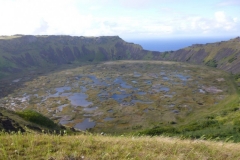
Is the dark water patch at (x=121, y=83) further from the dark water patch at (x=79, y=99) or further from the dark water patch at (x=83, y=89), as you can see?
the dark water patch at (x=79, y=99)

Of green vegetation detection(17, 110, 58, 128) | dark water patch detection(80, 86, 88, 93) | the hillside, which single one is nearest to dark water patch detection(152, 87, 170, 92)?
the hillside

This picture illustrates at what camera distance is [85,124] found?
201ft

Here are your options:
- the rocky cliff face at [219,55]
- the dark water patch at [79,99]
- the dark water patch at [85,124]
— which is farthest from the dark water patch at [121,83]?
the rocky cliff face at [219,55]

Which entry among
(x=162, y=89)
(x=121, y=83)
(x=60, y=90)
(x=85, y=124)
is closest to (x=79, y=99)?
(x=60, y=90)

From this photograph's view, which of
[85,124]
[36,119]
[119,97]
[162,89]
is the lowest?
[85,124]

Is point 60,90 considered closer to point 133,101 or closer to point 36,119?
point 133,101

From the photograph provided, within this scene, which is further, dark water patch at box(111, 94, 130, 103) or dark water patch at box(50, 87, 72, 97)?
dark water patch at box(50, 87, 72, 97)

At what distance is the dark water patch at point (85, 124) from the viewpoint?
58.8 metres

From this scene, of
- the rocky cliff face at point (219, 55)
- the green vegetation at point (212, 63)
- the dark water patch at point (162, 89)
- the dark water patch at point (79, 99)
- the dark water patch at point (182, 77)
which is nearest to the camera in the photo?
the dark water patch at point (79, 99)

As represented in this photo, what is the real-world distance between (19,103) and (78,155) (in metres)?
81.3

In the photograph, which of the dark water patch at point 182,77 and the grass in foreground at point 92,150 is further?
the dark water patch at point 182,77

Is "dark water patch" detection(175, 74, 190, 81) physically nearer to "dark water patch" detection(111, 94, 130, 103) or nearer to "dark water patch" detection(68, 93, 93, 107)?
"dark water patch" detection(111, 94, 130, 103)

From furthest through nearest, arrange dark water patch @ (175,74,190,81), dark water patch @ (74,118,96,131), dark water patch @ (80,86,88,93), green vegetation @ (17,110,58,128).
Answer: dark water patch @ (175,74,190,81)
dark water patch @ (80,86,88,93)
dark water patch @ (74,118,96,131)
green vegetation @ (17,110,58,128)

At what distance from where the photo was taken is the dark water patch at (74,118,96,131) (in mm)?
58812
